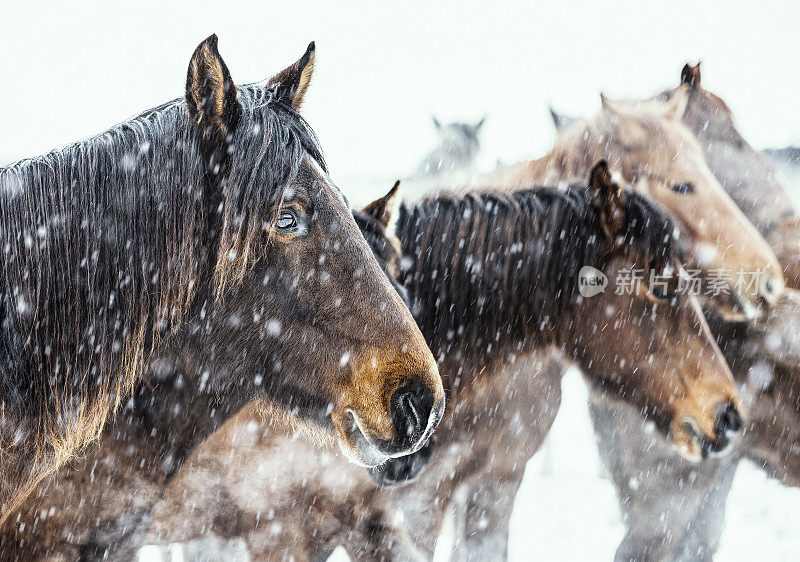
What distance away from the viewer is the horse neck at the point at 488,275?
202cm

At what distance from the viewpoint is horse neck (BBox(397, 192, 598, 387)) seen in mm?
2023

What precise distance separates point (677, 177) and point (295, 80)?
2.09 meters

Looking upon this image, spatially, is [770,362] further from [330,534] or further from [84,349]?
[84,349]

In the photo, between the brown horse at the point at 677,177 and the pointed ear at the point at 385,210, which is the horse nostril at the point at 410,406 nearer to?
the pointed ear at the point at 385,210

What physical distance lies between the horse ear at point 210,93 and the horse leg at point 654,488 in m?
2.42

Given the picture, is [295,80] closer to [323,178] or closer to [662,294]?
[323,178]

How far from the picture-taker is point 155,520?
1.83m

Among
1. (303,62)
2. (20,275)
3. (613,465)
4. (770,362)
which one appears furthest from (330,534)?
(770,362)

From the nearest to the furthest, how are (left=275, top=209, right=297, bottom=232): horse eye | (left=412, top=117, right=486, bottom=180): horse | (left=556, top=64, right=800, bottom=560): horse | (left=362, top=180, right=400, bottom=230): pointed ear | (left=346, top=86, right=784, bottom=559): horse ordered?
(left=275, top=209, right=297, bottom=232): horse eye → (left=362, top=180, right=400, bottom=230): pointed ear → (left=346, top=86, right=784, bottom=559): horse → (left=556, top=64, right=800, bottom=560): horse → (left=412, top=117, right=486, bottom=180): horse

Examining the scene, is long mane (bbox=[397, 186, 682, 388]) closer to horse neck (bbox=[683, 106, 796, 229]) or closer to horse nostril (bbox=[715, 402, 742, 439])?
horse nostril (bbox=[715, 402, 742, 439])

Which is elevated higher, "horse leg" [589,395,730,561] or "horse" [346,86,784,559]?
"horse" [346,86,784,559]

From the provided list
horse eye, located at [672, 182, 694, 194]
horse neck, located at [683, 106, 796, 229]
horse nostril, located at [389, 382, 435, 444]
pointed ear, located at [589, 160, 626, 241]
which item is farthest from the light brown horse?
horse nostril, located at [389, 382, 435, 444]

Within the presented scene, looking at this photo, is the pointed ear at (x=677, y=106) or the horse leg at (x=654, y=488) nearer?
the horse leg at (x=654, y=488)

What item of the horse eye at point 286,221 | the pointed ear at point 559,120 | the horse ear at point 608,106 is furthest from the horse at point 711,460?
the horse eye at point 286,221
